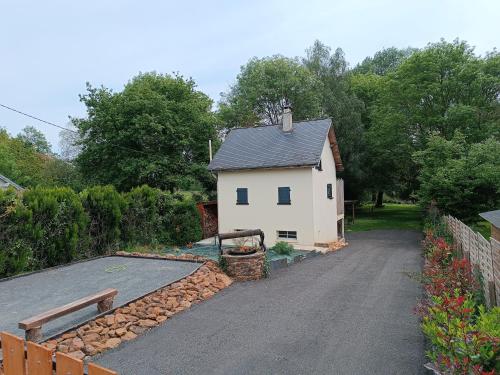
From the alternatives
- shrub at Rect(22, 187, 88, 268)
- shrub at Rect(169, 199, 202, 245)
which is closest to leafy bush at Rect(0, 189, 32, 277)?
shrub at Rect(22, 187, 88, 268)

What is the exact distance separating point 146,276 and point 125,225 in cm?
592

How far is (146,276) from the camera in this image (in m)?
9.66

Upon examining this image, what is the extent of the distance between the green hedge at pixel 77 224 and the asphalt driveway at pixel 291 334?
244 inches

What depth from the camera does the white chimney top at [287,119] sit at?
20062 mm

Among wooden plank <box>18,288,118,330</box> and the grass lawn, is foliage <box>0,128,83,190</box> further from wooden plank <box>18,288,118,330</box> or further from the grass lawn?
wooden plank <box>18,288,118,330</box>

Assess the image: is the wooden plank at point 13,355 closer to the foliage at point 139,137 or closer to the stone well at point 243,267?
the stone well at point 243,267

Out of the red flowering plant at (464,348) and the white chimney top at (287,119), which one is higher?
the white chimney top at (287,119)

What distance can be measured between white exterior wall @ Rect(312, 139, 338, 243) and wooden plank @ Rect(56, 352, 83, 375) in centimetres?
1523

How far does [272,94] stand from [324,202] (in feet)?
53.9

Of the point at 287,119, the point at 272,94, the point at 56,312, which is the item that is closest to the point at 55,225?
the point at 56,312

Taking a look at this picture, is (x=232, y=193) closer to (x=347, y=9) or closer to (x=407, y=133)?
(x=347, y=9)

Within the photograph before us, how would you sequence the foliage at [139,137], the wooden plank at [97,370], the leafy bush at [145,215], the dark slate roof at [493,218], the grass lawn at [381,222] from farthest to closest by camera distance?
the grass lawn at [381,222], the foliage at [139,137], the leafy bush at [145,215], the dark slate roof at [493,218], the wooden plank at [97,370]

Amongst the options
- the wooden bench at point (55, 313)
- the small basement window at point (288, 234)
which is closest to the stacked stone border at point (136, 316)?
the wooden bench at point (55, 313)

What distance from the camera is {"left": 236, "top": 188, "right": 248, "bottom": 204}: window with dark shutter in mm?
18872
